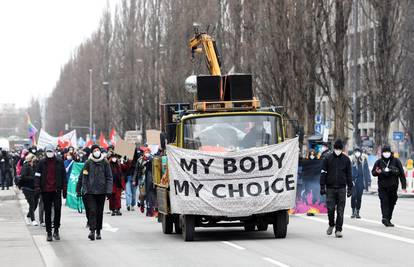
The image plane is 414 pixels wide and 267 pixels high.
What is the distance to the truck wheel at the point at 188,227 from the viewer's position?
19266mm

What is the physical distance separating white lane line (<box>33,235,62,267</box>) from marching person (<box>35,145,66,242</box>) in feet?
1.28

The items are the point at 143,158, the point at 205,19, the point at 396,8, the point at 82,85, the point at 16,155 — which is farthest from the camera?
the point at 82,85

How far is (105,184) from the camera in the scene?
2012 cm

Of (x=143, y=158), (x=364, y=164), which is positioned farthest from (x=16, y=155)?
(x=364, y=164)

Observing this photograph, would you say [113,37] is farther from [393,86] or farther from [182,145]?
[182,145]

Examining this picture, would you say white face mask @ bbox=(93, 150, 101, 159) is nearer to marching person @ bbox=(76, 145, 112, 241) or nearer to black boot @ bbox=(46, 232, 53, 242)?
marching person @ bbox=(76, 145, 112, 241)

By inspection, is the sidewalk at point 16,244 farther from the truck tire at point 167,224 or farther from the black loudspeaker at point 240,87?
the black loudspeaker at point 240,87

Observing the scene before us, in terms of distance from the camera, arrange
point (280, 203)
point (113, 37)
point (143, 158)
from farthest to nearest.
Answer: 1. point (113, 37)
2. point (143, 158)
3. point (280, 203)

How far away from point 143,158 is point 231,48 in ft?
80.2

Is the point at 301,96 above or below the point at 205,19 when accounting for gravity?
below

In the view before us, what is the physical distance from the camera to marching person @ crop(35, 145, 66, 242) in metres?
20.2

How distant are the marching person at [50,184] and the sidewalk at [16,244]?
0.55 m

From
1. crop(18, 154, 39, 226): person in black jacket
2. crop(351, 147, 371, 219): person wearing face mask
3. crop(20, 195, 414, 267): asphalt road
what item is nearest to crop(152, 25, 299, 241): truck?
crop(20, 195, 414, 267): asphalt road

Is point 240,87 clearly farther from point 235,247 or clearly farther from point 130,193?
point 130,193
